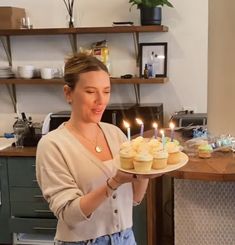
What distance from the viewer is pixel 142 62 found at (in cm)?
352

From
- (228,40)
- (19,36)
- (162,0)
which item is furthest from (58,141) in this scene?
(19,36)

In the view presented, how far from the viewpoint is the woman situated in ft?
4.53

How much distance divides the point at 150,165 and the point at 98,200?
221 mm

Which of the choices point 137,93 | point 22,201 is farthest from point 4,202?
point 137,93

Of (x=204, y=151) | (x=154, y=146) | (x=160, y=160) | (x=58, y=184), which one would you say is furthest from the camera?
(x=204, y=151)

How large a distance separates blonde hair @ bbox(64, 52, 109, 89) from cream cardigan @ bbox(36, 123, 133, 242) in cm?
18

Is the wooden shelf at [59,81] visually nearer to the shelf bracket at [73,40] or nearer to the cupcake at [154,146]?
the shelf bracket at [73,40]

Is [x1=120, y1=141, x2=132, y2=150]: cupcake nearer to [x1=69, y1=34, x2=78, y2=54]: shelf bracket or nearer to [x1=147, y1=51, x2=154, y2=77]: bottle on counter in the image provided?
[x1=147, y1=51, x2=154, y2=77]: bottle on counter

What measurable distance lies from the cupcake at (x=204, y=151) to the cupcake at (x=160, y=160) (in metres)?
0.82

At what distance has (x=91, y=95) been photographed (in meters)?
1.43

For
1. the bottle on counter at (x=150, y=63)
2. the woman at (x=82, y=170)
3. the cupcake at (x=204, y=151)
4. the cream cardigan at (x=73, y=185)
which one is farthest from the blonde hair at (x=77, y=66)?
Result: the bottle on counter at (x=150, y=63)

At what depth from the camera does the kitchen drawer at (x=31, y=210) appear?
3.29 metres

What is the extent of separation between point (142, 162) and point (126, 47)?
7.58 feet

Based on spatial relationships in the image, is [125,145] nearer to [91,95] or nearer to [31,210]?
[91,95]
